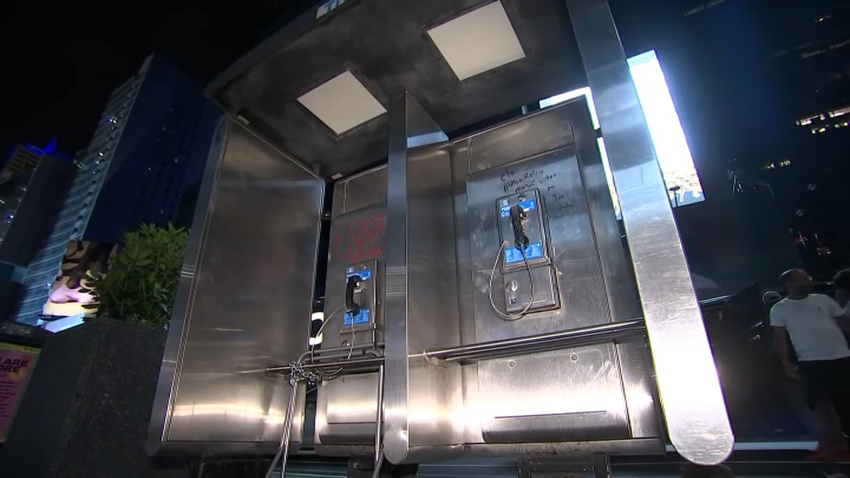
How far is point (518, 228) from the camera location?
5.94 ft

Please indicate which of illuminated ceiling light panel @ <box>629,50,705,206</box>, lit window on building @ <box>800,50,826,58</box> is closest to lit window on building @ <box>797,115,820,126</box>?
lit window on building @ <box>800,50,826,58</box>

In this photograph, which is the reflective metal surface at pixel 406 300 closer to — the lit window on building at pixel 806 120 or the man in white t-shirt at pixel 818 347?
the man in white t-shirt at pixel 818 347

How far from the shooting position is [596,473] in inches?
54.6

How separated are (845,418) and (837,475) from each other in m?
0.27

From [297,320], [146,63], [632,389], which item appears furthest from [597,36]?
[146,63]

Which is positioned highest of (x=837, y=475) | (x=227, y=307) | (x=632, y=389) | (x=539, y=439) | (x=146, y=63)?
(x=146, y=63)

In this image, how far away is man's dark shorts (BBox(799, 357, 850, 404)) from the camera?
2.05 m

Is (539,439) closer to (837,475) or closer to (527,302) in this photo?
(527,302)

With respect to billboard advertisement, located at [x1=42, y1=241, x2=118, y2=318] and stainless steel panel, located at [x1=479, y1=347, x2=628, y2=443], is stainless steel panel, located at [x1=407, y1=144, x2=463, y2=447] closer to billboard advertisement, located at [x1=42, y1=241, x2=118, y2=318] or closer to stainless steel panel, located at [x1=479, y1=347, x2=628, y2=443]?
stainless steel panel, located at [x1=479, y1=347, x2=628, y2=443]

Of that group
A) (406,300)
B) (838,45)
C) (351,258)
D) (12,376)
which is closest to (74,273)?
(12,376)

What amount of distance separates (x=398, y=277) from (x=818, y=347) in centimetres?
222

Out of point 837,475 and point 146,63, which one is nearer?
point 837,475

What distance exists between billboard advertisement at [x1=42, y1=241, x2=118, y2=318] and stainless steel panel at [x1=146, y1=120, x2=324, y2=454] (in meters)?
9.59

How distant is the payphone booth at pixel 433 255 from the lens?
1482mm
